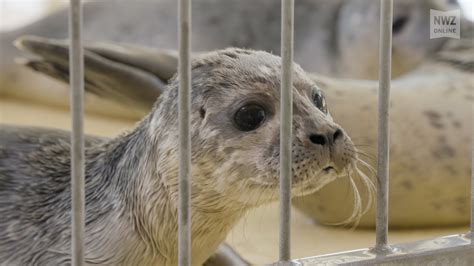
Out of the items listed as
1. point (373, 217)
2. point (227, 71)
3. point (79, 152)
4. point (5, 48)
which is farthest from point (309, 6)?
point (79, 152)

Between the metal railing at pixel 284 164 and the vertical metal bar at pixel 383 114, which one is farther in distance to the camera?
the vertical metal bar at pixel 383 114

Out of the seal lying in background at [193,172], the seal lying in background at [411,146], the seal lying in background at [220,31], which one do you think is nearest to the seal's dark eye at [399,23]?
the seal lying in background at [220,31]

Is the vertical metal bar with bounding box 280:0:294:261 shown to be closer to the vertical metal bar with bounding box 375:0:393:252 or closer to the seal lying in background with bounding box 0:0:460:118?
the vertical metal bar with bounding box 375:0:393:252

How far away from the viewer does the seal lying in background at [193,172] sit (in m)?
1.83

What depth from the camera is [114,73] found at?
270 centimetres

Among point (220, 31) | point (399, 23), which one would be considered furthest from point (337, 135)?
point (220, 31)

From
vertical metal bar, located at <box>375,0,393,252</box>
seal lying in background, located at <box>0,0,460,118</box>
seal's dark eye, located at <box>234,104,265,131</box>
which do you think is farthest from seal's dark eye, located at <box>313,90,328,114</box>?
seal lying in background, located at <box>0,0,460,118</box>

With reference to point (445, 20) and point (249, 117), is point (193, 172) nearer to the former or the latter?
point (249, 117)

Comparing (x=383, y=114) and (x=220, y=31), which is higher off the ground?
(x=220, y=31)

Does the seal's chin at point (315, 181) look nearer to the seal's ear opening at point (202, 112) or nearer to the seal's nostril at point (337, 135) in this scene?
the seal's nostril at point (337, 135)

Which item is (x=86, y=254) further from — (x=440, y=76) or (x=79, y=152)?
(x=440, y=76)

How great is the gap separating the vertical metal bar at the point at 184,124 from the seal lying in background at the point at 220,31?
7.99 ft

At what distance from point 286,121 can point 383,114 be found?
20 centimetres

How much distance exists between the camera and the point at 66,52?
2580 mm
